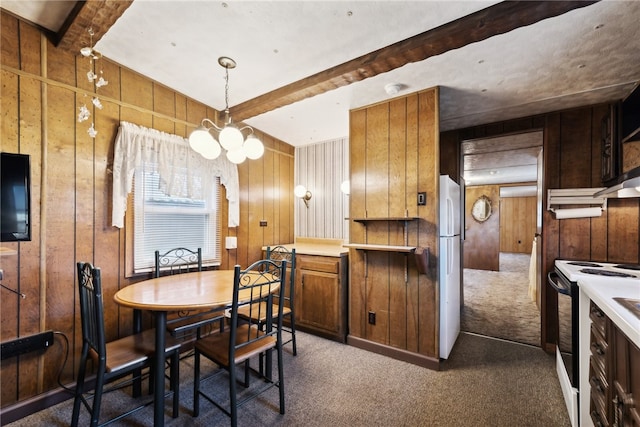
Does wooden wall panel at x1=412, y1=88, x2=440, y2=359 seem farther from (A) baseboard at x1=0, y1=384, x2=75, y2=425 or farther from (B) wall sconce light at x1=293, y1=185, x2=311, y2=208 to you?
(A) baseboard at x1=0, y1=384, x2=75, y2=425

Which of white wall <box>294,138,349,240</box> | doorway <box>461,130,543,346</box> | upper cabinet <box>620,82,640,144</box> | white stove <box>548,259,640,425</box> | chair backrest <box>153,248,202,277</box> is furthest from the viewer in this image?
white wall <box>294,138,349,240</box>

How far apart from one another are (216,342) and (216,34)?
2178mm

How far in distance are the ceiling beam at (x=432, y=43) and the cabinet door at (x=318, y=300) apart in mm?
1915

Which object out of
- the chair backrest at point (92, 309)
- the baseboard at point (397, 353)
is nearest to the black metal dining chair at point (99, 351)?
the chair backrest at point (92, 309)

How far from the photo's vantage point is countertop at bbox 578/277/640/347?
983 millimetres

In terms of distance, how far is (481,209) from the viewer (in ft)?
24.1

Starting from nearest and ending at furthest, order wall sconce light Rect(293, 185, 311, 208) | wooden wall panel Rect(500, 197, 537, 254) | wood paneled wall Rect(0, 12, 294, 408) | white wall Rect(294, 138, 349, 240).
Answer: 1. wood paneled wall Rect(0, 12, 294, 408)
2. white wall Rect(294, 138, 349, 240)
3. wall sconce light Rect(293, 185, 311, 208)
4. wooden wall panel Rect(500, 197, 537, 254)

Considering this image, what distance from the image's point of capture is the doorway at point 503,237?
11.3 feet

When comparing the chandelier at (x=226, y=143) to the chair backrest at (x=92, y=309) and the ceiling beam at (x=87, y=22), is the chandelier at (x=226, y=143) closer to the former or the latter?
the ceiling beam at (x=87, y=22)

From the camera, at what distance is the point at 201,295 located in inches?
73.0

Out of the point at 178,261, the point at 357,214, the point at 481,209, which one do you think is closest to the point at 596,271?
the point at 357,214

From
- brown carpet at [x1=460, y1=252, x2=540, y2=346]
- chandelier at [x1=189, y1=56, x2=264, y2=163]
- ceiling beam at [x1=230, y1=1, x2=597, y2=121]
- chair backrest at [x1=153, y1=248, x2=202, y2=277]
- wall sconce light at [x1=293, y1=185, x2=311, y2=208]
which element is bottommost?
brown carpet at [x1=460, y1=252, x2=540, y2=346]

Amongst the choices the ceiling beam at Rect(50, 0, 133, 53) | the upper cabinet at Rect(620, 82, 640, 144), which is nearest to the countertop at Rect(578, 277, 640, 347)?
the upper cabinet at Rect(620, 82, 640, 144)

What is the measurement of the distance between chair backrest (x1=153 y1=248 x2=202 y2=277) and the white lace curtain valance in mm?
490
